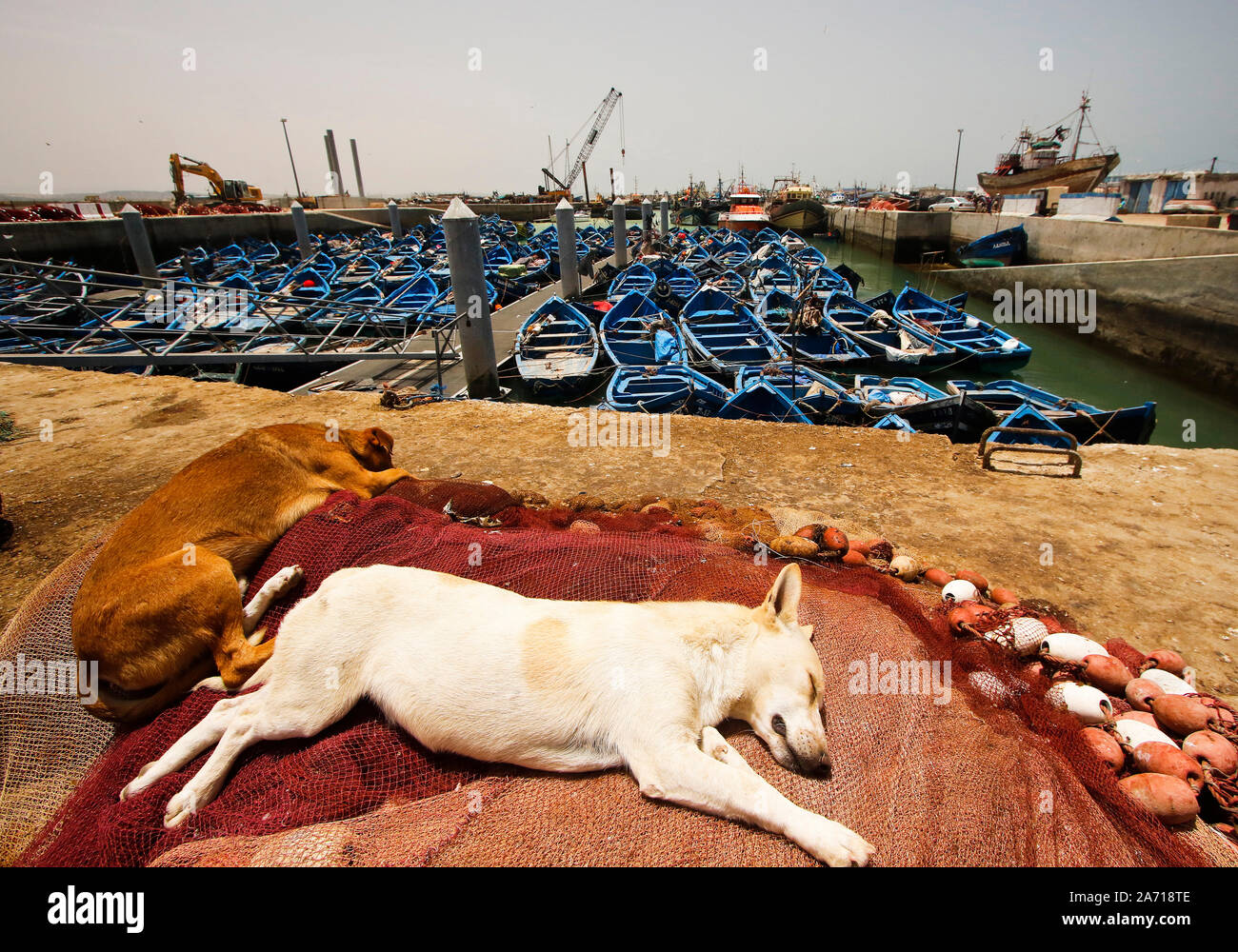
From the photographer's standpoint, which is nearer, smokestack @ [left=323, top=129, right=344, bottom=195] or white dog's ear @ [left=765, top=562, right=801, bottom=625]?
white dog's ear @ [left=765, top=562, right=801, bottom=625]

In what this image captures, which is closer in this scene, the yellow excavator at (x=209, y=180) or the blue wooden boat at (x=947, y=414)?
the blue wooden boat at (x=947, y=414)

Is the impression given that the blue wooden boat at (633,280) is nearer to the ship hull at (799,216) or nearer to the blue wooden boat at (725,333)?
the blue wooden boat at (725,333)

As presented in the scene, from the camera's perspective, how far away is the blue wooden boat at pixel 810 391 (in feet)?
38.2

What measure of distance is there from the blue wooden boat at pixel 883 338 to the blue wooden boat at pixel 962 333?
0.29 m

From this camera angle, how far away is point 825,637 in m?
3.05

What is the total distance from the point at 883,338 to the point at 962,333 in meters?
2.65

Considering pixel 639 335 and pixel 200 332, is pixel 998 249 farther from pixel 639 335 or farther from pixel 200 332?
pixel 200 332

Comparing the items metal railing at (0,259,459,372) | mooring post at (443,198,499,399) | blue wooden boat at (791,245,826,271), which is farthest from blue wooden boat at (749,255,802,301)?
mooring post at (443,198,499,399)

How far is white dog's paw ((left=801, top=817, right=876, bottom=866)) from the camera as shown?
6.18 feet

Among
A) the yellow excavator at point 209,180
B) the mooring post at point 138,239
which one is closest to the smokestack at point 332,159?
the yellow excavator at point 209,180

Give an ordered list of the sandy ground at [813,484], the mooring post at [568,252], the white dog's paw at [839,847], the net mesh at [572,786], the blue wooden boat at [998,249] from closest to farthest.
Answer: the white dog's paw at [839,847] < the net mesh at [572,786] < the sandy ground at [813,484] < the mooring post at [568,252] < the blue wooden boat at [998,249]

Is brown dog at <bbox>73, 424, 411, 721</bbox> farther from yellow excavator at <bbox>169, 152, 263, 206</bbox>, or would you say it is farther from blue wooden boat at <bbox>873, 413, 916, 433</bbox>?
yellow excavator at <bbox>169, 152, 263, 206</bbox>

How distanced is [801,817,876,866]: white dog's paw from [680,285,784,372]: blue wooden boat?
523 inches
